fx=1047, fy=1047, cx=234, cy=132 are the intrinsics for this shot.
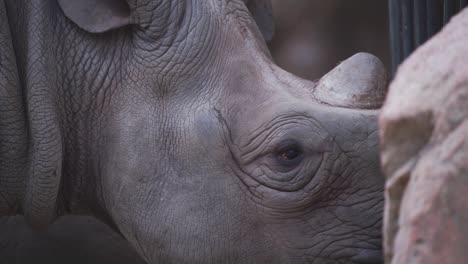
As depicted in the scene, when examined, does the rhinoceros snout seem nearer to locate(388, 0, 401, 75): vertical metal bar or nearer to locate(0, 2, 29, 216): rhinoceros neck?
locate(388, 0, 401, 75): vertical metal bar

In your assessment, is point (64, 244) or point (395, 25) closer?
point (395, 25)

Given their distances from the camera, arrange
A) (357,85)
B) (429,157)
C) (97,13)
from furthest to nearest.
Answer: (97,13), (357,85), (429,157)

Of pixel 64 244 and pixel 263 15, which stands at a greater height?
pixel 263 15

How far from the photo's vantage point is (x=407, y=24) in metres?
4.02

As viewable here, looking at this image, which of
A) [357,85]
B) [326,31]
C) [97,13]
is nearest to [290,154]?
[357,85]

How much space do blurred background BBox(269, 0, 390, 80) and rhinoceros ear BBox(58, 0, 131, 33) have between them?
11.3ft

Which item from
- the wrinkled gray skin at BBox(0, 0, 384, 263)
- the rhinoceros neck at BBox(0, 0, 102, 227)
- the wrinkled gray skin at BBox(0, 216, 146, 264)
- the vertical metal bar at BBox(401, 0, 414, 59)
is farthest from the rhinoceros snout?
the wrinkled gray skin at BBox(0, 216, 146, 264)

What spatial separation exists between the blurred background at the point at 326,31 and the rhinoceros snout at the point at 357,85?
11.8 ft

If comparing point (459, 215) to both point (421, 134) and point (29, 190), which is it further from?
point (29, 190)

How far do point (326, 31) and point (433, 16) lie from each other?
10.8ft

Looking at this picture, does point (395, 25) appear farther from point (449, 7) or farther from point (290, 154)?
point (290, 154)

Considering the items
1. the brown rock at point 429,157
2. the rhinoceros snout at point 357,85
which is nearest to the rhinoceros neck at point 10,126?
the rhinoceros snout at point 357,85

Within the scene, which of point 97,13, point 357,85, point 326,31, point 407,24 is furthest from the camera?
point 326,31

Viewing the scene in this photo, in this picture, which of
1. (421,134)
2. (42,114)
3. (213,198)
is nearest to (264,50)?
(213,198)
